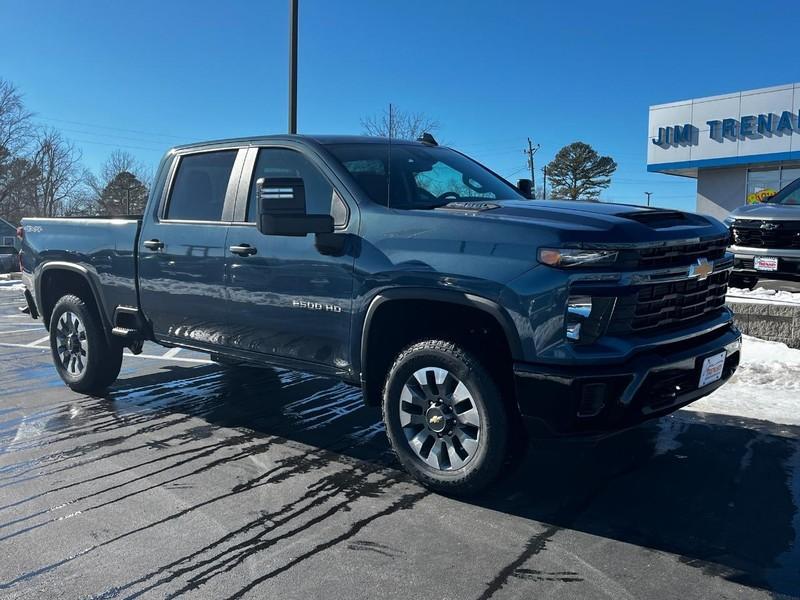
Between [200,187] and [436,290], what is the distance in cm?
246

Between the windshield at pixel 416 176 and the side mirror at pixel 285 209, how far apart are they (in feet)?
1.39

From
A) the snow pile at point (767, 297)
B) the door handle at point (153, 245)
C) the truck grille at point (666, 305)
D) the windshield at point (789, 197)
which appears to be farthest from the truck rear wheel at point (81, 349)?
the windshield at point (789, 197)

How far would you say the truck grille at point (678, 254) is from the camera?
337 centimetres

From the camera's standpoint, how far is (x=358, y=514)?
354 centimetres

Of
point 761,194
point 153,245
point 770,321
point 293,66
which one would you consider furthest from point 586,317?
point 761,194

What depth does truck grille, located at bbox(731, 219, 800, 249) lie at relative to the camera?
29.6ft

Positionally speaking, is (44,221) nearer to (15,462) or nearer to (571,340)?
(15,462)

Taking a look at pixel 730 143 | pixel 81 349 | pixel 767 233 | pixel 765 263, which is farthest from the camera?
pixel 730 143

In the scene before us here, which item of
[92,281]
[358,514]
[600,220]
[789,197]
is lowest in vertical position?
[358,514]

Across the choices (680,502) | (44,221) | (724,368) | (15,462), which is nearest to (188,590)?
(15,462)

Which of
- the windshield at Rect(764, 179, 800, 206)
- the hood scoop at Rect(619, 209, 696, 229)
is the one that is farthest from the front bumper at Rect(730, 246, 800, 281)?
the hood scoop at Rect(619, 209, 696, 229)

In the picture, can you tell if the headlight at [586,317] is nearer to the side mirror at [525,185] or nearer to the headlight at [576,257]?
the headlight at [576,257]

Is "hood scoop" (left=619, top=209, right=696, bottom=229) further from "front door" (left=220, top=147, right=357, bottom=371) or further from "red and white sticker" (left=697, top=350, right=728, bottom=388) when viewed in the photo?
"front door" (left=220, top=147, right=357, bottom=371)

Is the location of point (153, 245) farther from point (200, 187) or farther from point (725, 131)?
point (725, 131)
